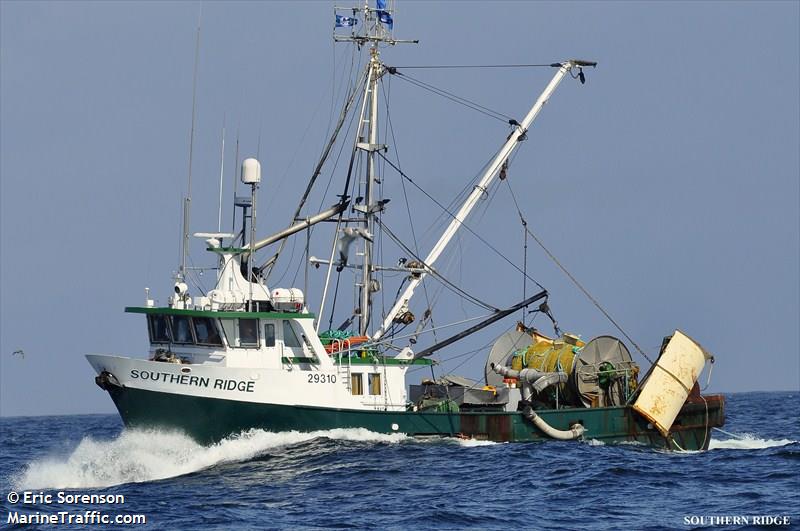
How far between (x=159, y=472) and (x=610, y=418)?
43.1 ft

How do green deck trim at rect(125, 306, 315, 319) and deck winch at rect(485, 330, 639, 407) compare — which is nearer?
green deck trim at rect(125, 306, 315, 319)

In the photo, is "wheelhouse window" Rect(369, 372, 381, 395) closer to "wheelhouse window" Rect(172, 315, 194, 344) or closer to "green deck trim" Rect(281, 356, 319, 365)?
"green deck trim" Rect(281, 356, 319, 365)

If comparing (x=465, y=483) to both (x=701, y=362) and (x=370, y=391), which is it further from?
(x=701, y=362)

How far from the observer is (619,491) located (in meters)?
29.4

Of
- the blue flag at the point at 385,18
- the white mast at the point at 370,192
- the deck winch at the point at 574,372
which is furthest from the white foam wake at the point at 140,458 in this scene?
the blue flag at the point at 385,18

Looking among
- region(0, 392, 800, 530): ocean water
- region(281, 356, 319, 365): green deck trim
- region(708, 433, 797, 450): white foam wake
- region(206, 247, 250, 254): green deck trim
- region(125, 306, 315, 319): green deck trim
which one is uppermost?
region(206, 247, 250, 254): green deck trim

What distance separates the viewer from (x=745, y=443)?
4194 centimetres

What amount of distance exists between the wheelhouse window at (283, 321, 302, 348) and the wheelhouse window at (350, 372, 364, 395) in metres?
1.95

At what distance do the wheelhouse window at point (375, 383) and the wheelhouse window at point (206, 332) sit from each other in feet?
14.4

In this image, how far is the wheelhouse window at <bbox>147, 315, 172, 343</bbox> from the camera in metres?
35.3

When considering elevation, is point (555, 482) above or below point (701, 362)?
below

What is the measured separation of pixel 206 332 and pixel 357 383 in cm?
439

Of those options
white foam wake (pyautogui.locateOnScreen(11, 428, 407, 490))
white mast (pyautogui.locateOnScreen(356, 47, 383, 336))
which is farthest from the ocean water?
white mast (pyautogui.locateOnScreen(356, 47, 383, 336))

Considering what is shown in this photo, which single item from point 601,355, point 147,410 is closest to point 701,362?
point 601,355
